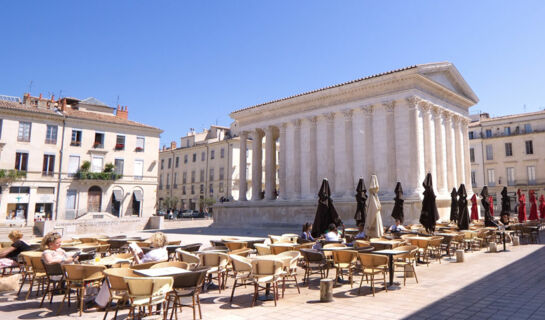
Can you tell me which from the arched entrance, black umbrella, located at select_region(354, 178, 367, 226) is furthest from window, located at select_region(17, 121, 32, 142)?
black umbrella, located at select_region(354, 178, 367, 226)

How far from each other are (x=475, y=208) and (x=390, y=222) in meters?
4.98

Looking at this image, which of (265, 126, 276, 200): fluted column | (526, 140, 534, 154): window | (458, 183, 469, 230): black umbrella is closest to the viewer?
(458, 183, 469, 230): black umbrella

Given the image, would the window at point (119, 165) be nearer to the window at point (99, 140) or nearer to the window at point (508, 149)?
the window at point (99, 140)

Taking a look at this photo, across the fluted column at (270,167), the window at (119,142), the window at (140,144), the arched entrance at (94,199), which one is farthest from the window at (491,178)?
the arched entrance at (94,199)

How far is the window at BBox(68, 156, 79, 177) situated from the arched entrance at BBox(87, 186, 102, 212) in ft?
7.33

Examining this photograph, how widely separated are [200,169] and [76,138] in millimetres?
20462

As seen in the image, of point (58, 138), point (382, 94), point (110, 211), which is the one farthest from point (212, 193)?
point (382, 94)

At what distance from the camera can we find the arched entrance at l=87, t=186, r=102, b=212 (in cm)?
3566

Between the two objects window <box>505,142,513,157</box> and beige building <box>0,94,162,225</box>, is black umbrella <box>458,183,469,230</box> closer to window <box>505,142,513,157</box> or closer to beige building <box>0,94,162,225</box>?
beige building <box>0,94,162,225</box>

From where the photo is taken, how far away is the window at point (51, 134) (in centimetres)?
3369

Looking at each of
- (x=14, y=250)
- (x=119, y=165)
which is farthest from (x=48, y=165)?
(x=14, y=250)

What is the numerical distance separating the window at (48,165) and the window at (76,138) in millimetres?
2152

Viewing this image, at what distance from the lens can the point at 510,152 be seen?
42.7 m

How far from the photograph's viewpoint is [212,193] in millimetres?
50969
